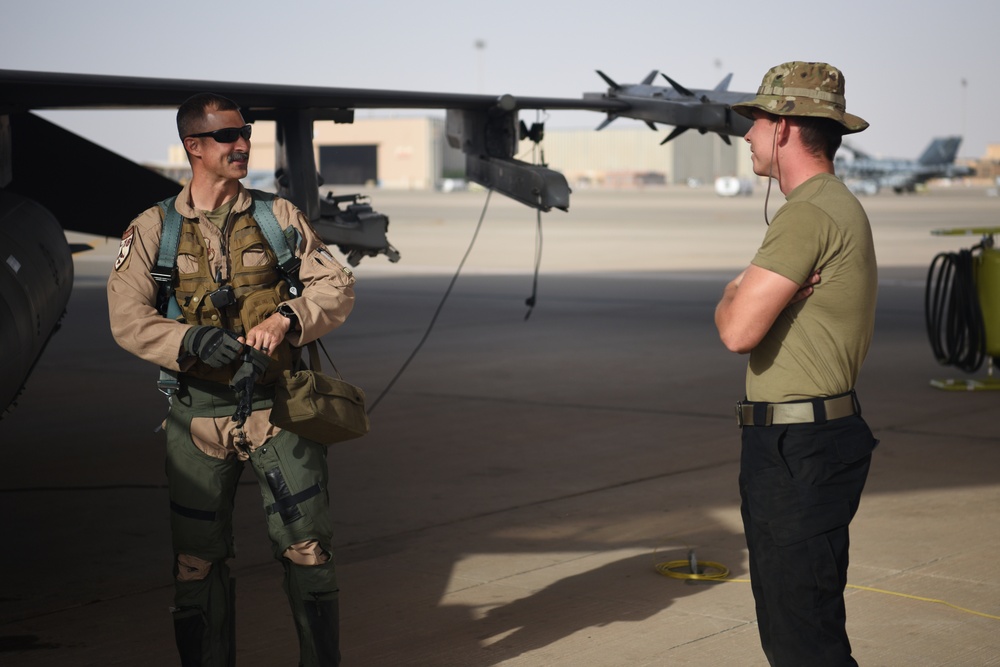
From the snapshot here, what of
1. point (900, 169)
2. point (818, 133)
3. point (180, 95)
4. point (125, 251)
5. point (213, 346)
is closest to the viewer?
point (818, 133)

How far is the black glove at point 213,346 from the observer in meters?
4.23

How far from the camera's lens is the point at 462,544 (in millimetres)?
7027

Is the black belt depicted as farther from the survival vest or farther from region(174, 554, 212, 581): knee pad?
region(174, 554, 212, 581): knee pad

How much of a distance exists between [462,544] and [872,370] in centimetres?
783

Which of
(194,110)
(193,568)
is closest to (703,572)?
(193,568)

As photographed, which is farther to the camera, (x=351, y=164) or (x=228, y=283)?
(x=351, y=164)

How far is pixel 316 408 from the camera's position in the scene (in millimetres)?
4316

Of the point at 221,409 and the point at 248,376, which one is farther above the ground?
the point at 248,376

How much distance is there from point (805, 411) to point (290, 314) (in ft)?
6.08

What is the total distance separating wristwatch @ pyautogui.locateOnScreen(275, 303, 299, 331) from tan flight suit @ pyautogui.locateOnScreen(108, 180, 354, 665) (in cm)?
2

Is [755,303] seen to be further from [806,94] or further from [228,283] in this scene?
[228,283]

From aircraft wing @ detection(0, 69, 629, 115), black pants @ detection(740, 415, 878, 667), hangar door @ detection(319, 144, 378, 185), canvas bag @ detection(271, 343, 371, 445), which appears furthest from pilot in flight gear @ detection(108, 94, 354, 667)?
hangar door @ detection(319, 144, 378, 185)

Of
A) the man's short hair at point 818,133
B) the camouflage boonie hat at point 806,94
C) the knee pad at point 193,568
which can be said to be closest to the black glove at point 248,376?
the knee pad at point 193,568

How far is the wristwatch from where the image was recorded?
4414mm
